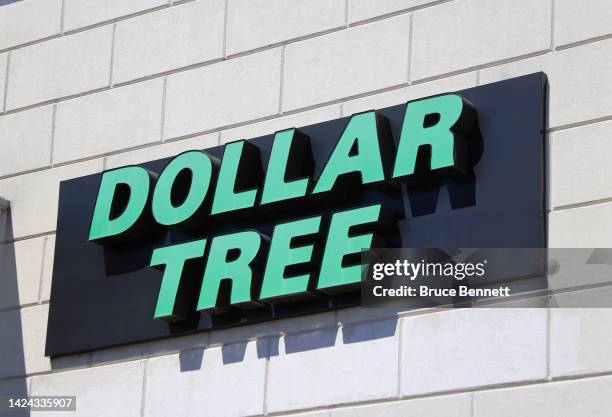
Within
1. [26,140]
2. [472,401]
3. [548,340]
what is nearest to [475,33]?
[548,340]

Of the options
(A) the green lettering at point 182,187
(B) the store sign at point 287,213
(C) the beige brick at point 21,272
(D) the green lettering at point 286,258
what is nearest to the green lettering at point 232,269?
(B) the store sign at point 287,213

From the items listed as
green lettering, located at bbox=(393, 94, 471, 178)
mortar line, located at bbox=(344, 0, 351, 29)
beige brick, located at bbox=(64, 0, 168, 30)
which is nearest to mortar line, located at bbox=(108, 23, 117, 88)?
beige brick, located at bbox=(64, 0, 168, 30)

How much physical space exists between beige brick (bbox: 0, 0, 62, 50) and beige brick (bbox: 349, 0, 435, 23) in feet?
9.51

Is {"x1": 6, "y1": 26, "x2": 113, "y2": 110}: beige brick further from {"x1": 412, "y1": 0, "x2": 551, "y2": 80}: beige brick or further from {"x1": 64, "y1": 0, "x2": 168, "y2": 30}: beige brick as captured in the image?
{"x1": 412, "y1": 0, "x2": 551, "y2": 80}: beige brick

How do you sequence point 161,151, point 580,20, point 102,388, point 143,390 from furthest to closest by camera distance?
point 161,151 → point 102,388 → point 143,390 → point 580,20

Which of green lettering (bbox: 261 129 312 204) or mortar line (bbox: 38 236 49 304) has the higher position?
green lettering (bbox: 261 129 312 204)

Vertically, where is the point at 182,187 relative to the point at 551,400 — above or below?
above

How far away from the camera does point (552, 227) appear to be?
10.5 meters

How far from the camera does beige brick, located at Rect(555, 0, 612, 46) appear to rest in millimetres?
10852

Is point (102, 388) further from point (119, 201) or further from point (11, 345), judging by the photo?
point (119, 201)

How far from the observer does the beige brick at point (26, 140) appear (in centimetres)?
1320

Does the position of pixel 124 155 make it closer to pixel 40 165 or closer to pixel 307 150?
pixel 40 165

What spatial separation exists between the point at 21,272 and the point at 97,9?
7.49ft

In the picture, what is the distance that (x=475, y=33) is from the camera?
1132 cm
